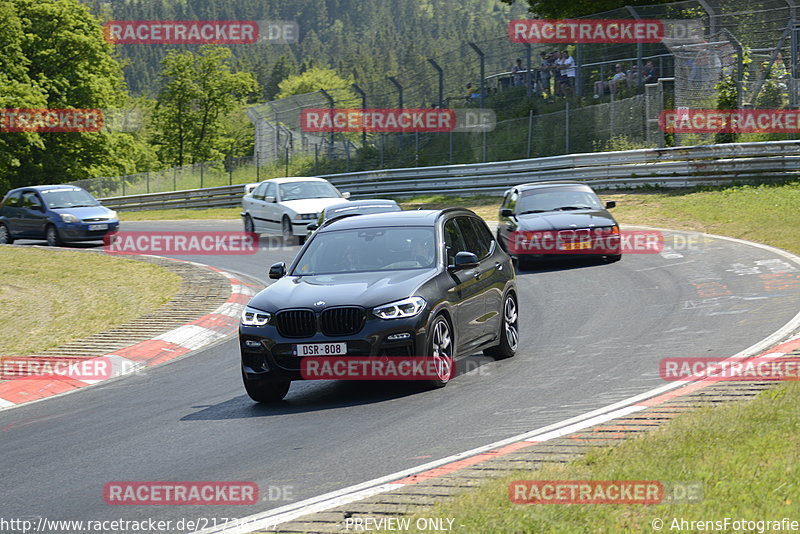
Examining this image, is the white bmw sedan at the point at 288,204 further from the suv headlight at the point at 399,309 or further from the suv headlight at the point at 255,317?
the suv headlight at the point at 399,309

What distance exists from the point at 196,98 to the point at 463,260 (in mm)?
91728

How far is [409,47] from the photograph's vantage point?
194 m

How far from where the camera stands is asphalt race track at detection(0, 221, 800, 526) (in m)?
6.93

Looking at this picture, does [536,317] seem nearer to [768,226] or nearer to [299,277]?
[299,277]

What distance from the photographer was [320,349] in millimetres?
9219

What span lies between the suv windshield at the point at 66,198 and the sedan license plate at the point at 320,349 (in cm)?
2133

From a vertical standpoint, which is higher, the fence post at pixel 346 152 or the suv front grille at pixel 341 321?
the fence post at pixel 346 152

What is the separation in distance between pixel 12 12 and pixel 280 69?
13370 cm

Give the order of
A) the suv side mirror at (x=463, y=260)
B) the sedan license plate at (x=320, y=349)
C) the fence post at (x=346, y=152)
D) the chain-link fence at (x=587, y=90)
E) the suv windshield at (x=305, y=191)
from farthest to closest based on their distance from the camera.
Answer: the fence post at (x=346, y=152), the chain-link fence at (x=587, y=90), the suv windshield at (x=305, y=191), the suv side mirror at (x=463, y=260), the sedan license plate at (x=320, y=349)

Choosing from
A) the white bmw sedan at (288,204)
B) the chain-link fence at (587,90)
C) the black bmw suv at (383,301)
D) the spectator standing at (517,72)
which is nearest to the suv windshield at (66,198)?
the white bmw sedan at (288,204)

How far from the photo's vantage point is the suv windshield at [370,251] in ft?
33.9

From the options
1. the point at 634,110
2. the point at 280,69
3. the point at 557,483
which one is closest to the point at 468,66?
the point at 634,110

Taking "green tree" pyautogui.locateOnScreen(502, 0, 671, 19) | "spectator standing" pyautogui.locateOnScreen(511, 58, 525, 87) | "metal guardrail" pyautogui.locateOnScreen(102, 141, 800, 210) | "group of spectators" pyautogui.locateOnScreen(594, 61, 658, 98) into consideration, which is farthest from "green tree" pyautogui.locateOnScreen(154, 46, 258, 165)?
"group of spectators" pyautogui.locateOnScreen(594, 61, 658, 98)

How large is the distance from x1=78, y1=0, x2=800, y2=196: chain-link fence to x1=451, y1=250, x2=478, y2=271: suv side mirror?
2257cm
